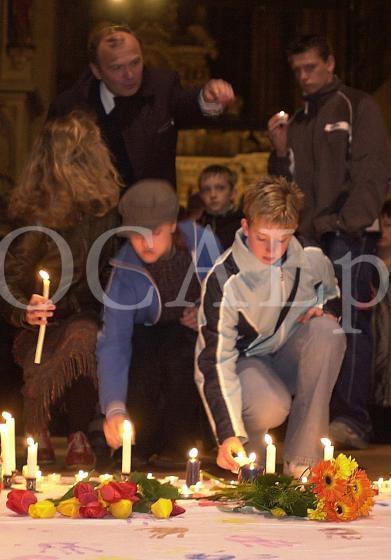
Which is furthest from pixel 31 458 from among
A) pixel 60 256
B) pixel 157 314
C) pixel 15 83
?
pixel 15 83

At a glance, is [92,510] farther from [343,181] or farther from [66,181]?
[343,181]

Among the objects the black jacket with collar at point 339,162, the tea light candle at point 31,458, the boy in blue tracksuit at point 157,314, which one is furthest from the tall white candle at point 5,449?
the black jacket with collar at point 339,162

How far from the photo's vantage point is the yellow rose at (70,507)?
7.95ft

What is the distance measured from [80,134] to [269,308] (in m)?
0.83

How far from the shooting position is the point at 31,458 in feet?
8.87

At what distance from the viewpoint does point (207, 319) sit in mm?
3375

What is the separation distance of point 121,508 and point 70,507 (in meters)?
0.10

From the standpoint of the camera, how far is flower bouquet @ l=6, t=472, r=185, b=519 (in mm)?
2408

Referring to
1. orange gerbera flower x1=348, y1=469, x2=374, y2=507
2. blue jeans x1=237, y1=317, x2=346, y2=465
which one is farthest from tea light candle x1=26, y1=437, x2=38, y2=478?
blue jeans x1=237, y1=317, x2=346, y2=465

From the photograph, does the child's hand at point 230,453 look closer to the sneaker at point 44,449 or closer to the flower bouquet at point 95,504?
the flower bouquet at point 95,504

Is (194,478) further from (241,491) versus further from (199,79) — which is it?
(199,79)

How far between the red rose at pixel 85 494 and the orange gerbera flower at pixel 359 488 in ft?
1.63

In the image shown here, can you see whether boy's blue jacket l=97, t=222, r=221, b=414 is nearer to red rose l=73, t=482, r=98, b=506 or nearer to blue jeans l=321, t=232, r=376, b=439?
blue jeans l=321, t=232, r=376, b=439

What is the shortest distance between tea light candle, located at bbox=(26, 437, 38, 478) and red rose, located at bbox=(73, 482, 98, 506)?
0.81 ft
